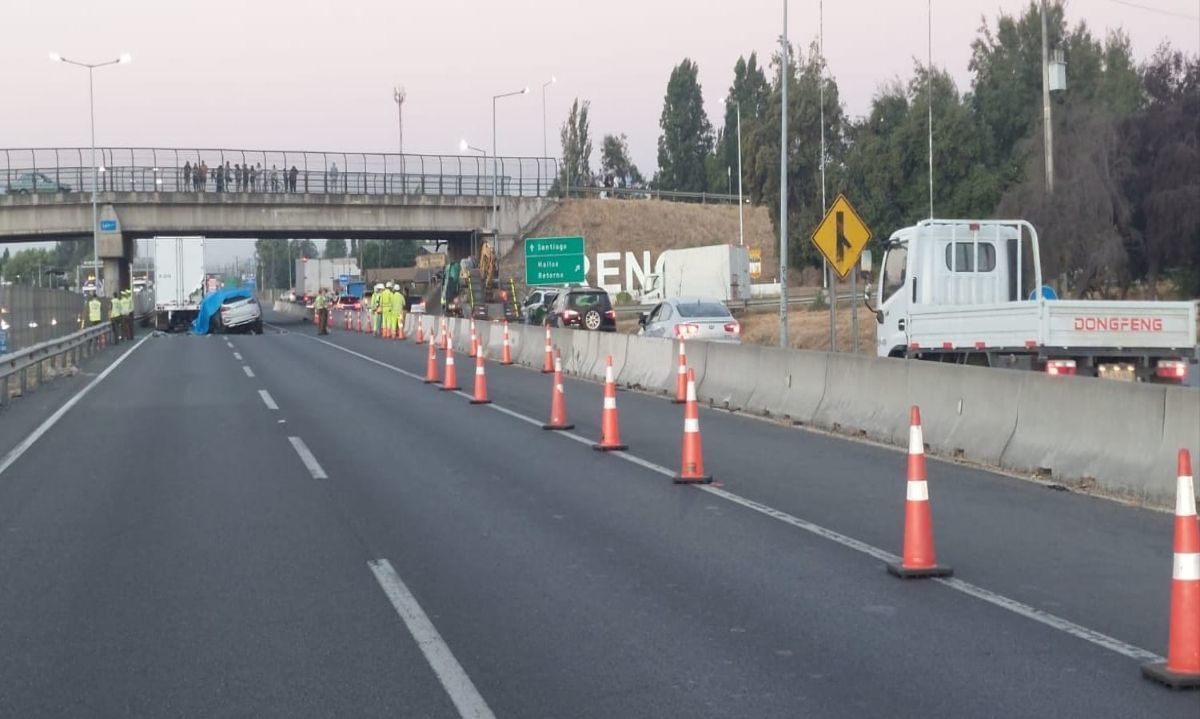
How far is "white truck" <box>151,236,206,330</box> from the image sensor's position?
6078 cm

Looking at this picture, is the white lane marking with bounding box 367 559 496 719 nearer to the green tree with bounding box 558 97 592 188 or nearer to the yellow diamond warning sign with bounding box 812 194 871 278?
the yellow diamond warning sign with bounding box 812 194 871 278

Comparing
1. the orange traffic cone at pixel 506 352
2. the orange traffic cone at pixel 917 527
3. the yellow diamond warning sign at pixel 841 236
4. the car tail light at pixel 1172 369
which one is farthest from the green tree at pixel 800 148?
the orange traffic cone at pixel 917 527

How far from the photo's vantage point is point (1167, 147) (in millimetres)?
46438

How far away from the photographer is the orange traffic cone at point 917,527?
884 centimetres

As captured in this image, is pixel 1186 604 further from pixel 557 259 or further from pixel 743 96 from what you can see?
pixel 743 96

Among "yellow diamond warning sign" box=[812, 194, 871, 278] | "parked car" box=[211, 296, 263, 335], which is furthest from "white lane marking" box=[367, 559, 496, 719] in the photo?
"parked car" box=[211, 296, 263, 335]

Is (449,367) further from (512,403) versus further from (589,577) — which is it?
(589,577)

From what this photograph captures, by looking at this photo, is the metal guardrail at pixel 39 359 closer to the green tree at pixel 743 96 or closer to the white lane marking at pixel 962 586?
the white lane marking at pixel 962 586

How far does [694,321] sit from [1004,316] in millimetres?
14486

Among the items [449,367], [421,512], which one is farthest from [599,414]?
[421,512]

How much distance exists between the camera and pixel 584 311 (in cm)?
4334

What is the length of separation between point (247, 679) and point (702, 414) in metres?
14.5

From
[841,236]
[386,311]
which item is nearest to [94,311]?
[386,311]

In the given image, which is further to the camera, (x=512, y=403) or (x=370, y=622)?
(x=512, y=403)
